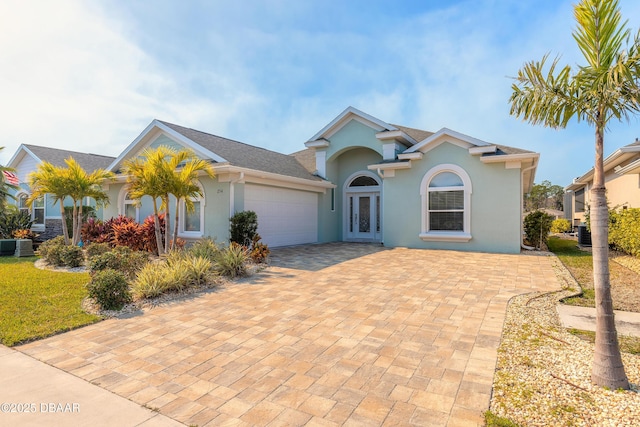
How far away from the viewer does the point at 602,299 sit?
130 inches

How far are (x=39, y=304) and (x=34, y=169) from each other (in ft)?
60.8

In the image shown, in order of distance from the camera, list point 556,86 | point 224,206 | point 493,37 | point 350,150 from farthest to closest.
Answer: point 350,150
point 224,206
point 493,37
point 556,86

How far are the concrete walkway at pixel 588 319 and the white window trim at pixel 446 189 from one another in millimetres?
7737

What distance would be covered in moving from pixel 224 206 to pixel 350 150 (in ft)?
26.7

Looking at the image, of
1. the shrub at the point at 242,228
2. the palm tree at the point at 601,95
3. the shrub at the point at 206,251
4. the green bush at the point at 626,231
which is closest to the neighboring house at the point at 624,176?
the green bush at the point at 626,231

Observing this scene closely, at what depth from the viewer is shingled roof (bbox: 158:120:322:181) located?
13398mm

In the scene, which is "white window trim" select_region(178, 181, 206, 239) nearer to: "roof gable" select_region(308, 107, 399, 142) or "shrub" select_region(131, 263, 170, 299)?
"shrub" select_region(131, 263, 170, 299)

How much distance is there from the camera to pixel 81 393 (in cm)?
328

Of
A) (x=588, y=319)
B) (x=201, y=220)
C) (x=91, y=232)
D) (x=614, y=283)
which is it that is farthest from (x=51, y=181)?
(x=614, y=283)

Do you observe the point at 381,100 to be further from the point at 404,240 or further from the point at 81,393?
the point at 81,393

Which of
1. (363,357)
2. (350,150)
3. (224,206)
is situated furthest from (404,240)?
(363,357)

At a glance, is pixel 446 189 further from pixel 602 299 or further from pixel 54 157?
pixel 54 157

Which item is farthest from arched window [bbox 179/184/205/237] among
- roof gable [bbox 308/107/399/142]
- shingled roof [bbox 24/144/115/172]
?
shingled roof [bbox 24/144/115/172]

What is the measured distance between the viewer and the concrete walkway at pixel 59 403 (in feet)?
9.28
